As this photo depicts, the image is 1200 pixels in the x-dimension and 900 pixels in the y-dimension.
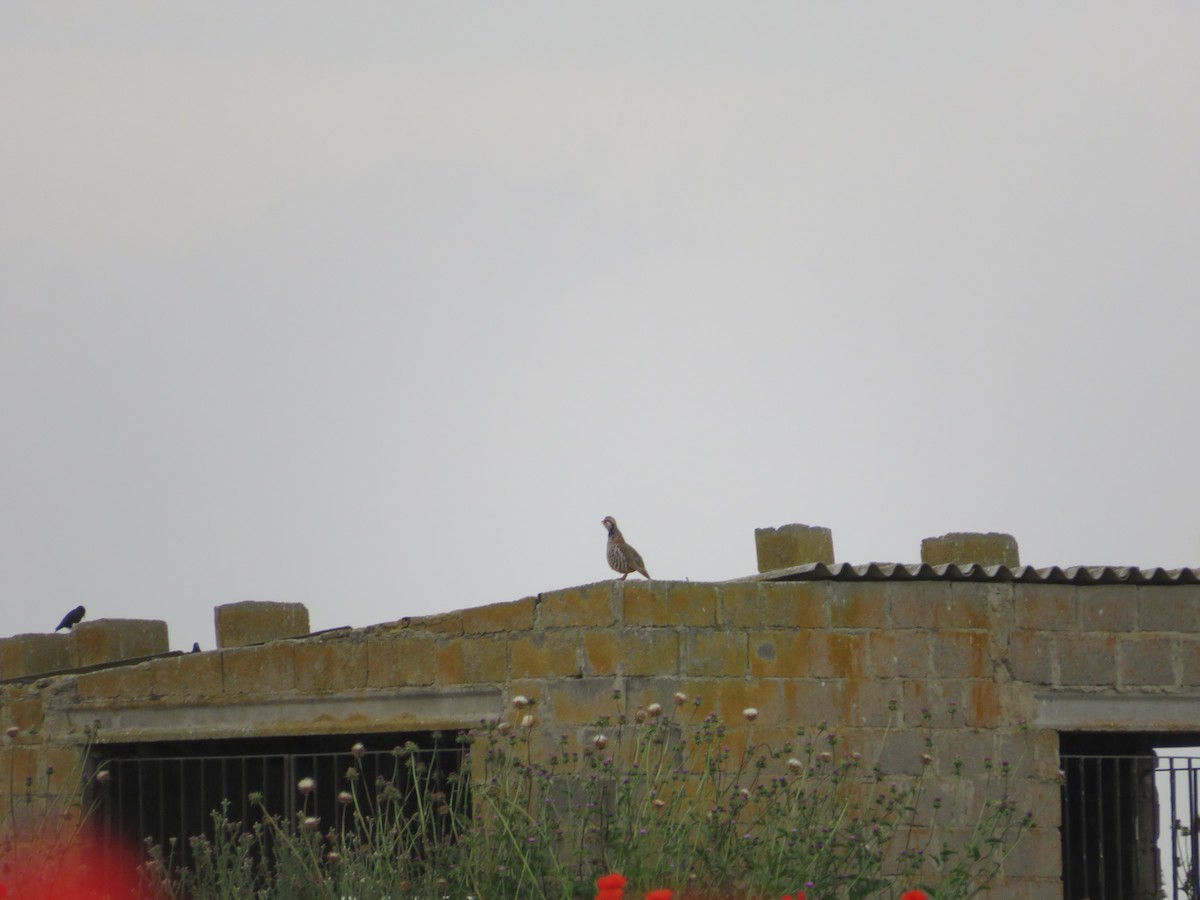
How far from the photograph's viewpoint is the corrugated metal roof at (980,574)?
29.6 ft

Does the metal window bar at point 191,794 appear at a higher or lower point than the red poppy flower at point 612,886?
lower

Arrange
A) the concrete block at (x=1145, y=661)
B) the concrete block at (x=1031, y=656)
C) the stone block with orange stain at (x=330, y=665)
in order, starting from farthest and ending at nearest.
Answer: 1. the stone block with orange stain at (x=330, y=665)
2. the concrete block at (x=1145, y=661)
3. the concrete block at (x=1031, y=656)

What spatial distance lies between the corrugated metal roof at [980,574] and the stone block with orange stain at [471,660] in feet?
4.22

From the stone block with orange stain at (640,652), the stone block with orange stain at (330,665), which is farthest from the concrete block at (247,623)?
the stone block with orange stain at (640,652)

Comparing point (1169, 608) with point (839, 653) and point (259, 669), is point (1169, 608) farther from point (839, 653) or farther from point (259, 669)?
point (259, 669)

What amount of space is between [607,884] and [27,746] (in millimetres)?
6209

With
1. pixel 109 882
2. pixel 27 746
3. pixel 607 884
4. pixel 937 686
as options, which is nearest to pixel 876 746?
pixel 937 686

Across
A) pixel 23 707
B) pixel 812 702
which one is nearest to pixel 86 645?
pixel 23 707

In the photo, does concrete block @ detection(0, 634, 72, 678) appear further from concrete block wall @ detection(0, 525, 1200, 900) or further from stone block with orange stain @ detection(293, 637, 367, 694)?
stone block with orange stain @ detection(293, 637, 367, 694)

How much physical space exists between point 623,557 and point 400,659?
128 centimetres

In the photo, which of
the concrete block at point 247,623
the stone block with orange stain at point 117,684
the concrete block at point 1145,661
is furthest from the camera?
the concrete block at point 247,623

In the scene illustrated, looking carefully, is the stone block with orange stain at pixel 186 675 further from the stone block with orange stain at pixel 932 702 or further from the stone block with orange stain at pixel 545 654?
the stone block with orange stain at pixel 932 702

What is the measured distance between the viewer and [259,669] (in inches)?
403

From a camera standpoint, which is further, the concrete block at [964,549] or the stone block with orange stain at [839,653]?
the concrete block at [964,549]
